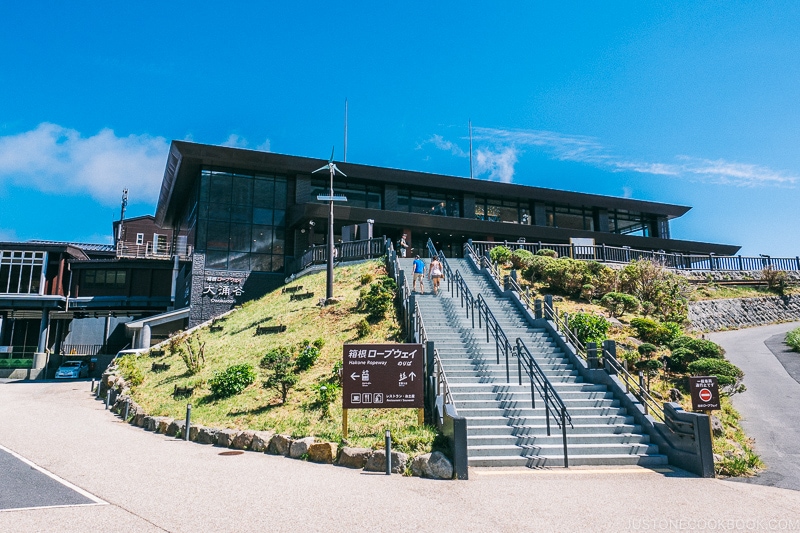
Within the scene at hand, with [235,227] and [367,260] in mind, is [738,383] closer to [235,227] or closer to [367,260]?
[367,260]

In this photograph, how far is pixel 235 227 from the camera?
32562 mm

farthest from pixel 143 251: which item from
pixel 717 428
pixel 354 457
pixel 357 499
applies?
pixel 717 428

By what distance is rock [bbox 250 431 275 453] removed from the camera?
37.1 ft

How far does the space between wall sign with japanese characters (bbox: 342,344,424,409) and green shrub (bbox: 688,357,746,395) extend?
849cm

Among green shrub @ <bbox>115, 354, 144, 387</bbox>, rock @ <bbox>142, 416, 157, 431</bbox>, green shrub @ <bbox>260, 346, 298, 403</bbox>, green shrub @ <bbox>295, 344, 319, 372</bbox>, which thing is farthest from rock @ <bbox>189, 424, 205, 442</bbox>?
green shrub @ <bbox>115, 354, 144, 387</bbox>

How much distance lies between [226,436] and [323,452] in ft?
10.2

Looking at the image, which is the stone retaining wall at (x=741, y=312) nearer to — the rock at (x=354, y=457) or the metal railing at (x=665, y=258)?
the metal railing at (x=665, y=258)

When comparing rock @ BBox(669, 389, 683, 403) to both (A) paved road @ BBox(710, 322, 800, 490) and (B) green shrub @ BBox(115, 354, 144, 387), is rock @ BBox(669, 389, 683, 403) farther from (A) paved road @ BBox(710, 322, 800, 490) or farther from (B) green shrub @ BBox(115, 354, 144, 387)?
(B) green shrub @ BBox(115, 354, 144, 387)

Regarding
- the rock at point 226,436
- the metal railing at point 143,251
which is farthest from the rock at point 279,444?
the metal railing at point 143,251

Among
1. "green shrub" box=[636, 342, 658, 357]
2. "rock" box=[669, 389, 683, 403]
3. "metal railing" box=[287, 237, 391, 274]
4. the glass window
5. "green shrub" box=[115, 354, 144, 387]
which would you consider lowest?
"rock" box=[669, 389, 683, 403]

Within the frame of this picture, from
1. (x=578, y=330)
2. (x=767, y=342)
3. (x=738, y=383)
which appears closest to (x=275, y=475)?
(x=578, y=330)

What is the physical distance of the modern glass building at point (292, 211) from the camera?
31.5 metres

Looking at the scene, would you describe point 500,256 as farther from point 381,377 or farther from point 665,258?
point 381,377

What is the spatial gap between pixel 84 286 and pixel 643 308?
39.6 m
